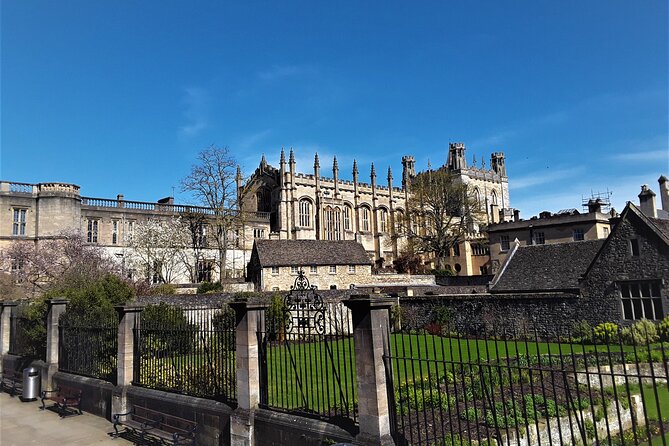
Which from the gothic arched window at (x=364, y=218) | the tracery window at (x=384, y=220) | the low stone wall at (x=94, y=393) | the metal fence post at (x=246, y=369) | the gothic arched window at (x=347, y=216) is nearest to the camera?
the metal fence post at (x=246, y=369)

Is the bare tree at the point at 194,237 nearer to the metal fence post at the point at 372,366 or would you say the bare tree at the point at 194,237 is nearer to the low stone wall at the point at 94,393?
the low stone wall at the point at 94,393

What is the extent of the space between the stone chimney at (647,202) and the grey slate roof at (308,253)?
68.5 feet

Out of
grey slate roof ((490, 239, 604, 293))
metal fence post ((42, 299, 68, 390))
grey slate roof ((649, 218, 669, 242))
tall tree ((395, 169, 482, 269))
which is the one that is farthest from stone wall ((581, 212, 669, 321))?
tall tree ((395, 169, 482, 269))

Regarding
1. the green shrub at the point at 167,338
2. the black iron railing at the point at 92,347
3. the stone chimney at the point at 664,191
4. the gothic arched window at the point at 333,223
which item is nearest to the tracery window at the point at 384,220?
the gothic arched window at the point at 333,223

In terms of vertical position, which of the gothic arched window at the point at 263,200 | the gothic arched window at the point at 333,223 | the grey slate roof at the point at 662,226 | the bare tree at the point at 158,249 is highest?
the gothic arched window at the point at 263,200

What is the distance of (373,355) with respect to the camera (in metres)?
7.12

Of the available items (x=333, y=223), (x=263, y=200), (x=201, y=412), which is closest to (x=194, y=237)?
(x=263, y=200)

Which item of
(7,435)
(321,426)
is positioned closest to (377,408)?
(321,426)

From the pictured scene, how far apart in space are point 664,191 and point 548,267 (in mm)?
18236

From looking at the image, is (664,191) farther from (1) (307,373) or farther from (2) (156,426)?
(2) (156,426)

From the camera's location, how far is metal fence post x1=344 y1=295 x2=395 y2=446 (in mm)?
6992

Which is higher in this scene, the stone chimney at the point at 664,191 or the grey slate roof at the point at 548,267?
the stone chimney at the point at 664,191

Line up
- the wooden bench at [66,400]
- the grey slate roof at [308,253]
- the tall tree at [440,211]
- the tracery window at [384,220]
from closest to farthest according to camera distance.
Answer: the wooden bench at [66,400] < the grey slate roof at [308,253] < the tall tree at [440,211] < the tracery window at [384,220]

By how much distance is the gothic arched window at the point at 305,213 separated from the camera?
213ft
